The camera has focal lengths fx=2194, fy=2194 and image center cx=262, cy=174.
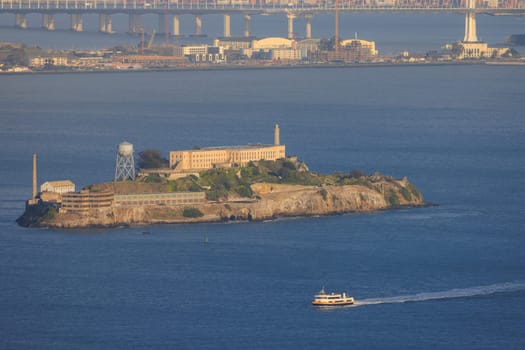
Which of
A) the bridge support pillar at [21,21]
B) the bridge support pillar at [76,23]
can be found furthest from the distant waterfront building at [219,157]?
the bridge support pillar at [76,23]

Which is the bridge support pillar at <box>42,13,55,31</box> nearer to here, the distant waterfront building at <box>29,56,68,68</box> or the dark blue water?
the distant waterfront building at <box>29,56,68,68</box>

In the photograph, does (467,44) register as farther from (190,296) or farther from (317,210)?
(190,296)

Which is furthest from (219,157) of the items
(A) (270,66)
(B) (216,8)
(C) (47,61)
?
(B) (216,8)

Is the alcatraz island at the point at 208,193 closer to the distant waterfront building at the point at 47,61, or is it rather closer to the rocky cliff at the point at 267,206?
the rocky cliff at the point at 267,206

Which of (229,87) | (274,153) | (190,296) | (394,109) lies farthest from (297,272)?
(229,87)

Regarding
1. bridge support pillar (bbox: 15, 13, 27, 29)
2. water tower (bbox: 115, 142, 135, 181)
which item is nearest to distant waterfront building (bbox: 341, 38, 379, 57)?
bridge support pillar (bbox: 15, 13, 27, 29)

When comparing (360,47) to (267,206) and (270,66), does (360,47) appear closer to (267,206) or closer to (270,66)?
(270,66)
